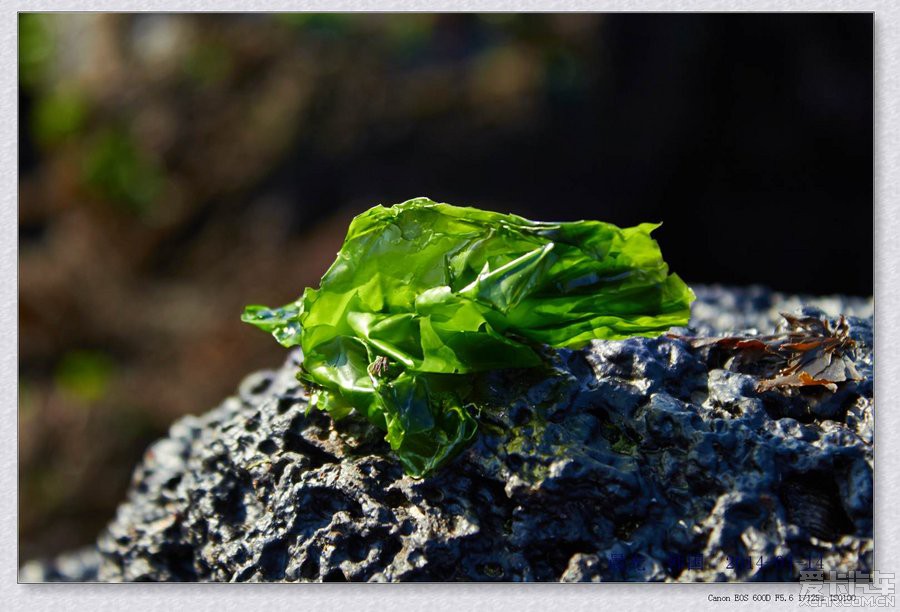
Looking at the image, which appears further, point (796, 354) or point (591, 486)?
point (796, 354)

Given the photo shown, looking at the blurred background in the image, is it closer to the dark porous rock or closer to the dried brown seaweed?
the dried brown seaweed

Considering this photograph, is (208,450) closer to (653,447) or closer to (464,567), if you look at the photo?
(464,567)

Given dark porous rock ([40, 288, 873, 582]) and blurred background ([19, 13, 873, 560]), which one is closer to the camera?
dark porous rock ([40, 288, 873, 582])

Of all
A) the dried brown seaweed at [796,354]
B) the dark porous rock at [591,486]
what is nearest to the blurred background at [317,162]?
the dried brown seaweed at [796,354]

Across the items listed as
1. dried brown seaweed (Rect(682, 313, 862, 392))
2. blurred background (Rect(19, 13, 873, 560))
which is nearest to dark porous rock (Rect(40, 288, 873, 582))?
dried brown seaweed (Rect(682, 313, 862, 392))

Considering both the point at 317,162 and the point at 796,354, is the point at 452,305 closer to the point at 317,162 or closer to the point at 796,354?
the point at 796,354

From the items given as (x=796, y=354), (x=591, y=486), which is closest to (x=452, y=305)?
(x=591, y=486)

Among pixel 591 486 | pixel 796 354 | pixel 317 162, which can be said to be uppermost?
pixel 317 162

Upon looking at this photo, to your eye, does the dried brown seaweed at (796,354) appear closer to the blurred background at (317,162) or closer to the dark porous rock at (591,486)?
the dark porous rock at (591,486)
